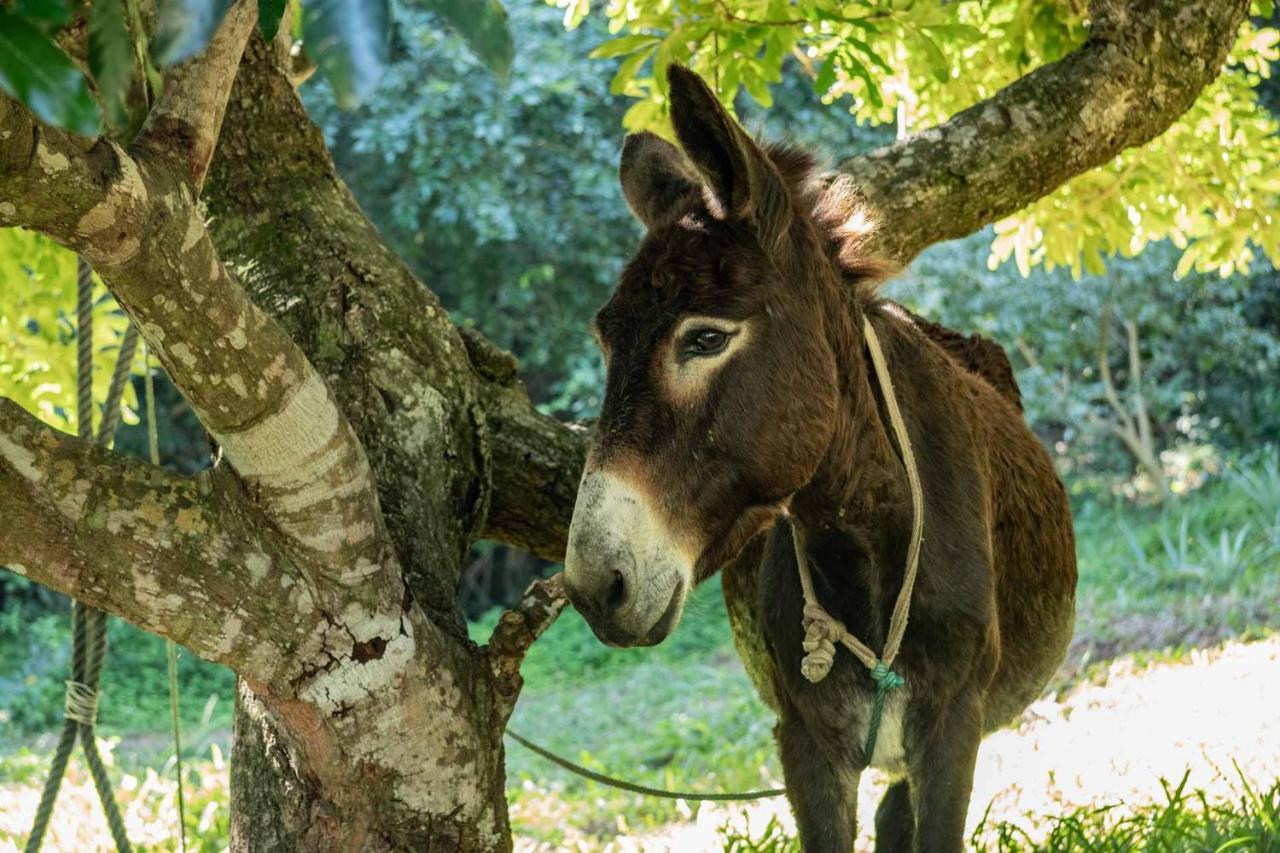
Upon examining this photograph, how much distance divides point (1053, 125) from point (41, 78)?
Result: 3.66 metres

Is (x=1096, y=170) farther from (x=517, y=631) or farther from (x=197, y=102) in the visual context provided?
(x=197, y=102)

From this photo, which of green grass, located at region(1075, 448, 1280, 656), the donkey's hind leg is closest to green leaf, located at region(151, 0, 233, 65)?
the donkey's hind leg

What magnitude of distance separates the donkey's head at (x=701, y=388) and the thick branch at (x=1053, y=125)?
1410mm

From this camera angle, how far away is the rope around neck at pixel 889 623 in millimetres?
2758

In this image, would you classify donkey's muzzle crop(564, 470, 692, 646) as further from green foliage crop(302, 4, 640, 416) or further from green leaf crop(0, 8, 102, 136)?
green foliage crop(302, 4, 640, 416)

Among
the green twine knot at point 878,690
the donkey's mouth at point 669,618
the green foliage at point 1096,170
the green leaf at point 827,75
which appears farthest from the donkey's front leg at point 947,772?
the green foliage at point 1096,170

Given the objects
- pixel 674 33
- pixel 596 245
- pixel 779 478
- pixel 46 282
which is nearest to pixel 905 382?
pixel 779 478

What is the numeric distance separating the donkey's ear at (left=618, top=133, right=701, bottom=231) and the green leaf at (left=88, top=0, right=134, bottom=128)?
1805mm

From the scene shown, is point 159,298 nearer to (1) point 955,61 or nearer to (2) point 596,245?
(1) point 955,61

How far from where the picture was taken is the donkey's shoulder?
4051 millimetres

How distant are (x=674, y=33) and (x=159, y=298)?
6.90 feet

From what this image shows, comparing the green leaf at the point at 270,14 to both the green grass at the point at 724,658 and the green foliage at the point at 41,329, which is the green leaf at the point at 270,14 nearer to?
the green foliage at the point at 41,329

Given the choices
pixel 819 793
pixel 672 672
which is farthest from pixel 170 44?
pixel 672 672

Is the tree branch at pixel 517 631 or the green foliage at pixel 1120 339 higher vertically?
the green foliage at pixel 1120 339
